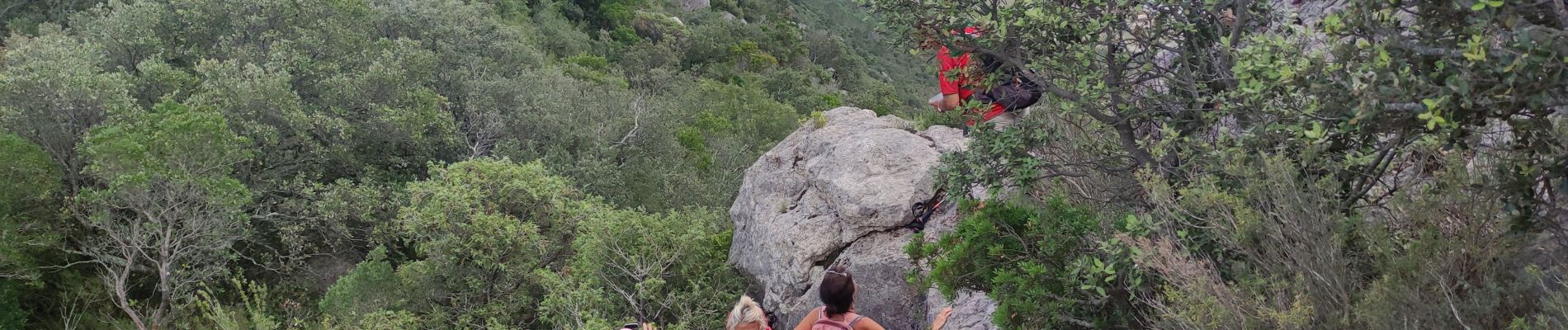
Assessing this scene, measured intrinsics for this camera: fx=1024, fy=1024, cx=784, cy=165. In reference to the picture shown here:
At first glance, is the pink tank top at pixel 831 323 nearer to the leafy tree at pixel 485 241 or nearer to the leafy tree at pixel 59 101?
the leafy tree at pixel 485 241

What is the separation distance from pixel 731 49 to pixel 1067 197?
41.8 m

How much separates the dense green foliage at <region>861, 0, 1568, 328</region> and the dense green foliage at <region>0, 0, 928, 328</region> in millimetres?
1820

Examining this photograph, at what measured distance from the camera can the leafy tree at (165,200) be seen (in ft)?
46.9

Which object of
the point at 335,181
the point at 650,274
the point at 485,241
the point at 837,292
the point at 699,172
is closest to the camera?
the point at 837,292

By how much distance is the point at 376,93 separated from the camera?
19312mm

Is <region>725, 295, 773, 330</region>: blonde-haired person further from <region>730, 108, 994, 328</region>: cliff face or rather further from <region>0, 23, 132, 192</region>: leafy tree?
<region>0, 23, 132, 192</region>: leafy tree

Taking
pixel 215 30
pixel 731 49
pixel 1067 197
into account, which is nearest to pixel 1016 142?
pixel 1067 197

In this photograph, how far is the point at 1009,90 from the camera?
30.6ft

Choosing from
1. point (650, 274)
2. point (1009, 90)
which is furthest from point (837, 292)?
point (650, 274)

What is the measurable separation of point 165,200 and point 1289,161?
1512 cm

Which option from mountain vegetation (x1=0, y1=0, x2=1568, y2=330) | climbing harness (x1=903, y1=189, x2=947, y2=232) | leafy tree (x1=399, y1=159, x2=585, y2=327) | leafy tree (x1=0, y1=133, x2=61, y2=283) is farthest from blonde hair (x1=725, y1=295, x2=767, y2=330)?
leafy tree (x1=0, y1=133, x2=61, y2=283)

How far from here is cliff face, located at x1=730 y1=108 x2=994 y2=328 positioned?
32.7 ft

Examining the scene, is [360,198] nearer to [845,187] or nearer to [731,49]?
[845,187]

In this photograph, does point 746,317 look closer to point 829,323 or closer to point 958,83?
point 829,323
